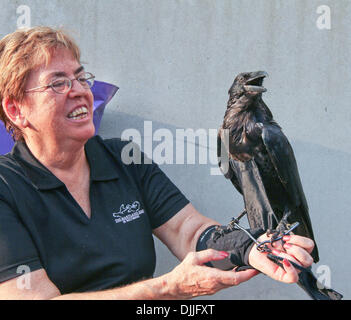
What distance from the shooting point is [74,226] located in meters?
1.46

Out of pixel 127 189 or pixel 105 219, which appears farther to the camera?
pixel 127 189

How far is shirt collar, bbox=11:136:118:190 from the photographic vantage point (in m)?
1.49

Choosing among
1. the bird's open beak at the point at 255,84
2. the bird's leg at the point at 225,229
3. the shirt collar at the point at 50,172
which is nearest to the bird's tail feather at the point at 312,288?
the bird's leg at the point at 225,229

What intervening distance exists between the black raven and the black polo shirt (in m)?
0.45

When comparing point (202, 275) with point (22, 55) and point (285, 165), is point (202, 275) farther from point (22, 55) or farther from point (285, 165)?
point (22, 55)

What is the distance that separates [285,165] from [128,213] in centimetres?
59

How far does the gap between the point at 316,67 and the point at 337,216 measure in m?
0.67

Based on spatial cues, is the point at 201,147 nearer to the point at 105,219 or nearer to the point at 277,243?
the point at 105,219

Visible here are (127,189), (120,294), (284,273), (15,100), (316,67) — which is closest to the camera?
(284,273)

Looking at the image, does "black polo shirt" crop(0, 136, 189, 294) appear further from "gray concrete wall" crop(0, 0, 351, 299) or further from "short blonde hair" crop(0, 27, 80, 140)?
"gray concrete wall" crop(0, 0, 351, 299)

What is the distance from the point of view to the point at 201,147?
2.18 metres

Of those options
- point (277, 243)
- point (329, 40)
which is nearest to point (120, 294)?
point (277, 243)
